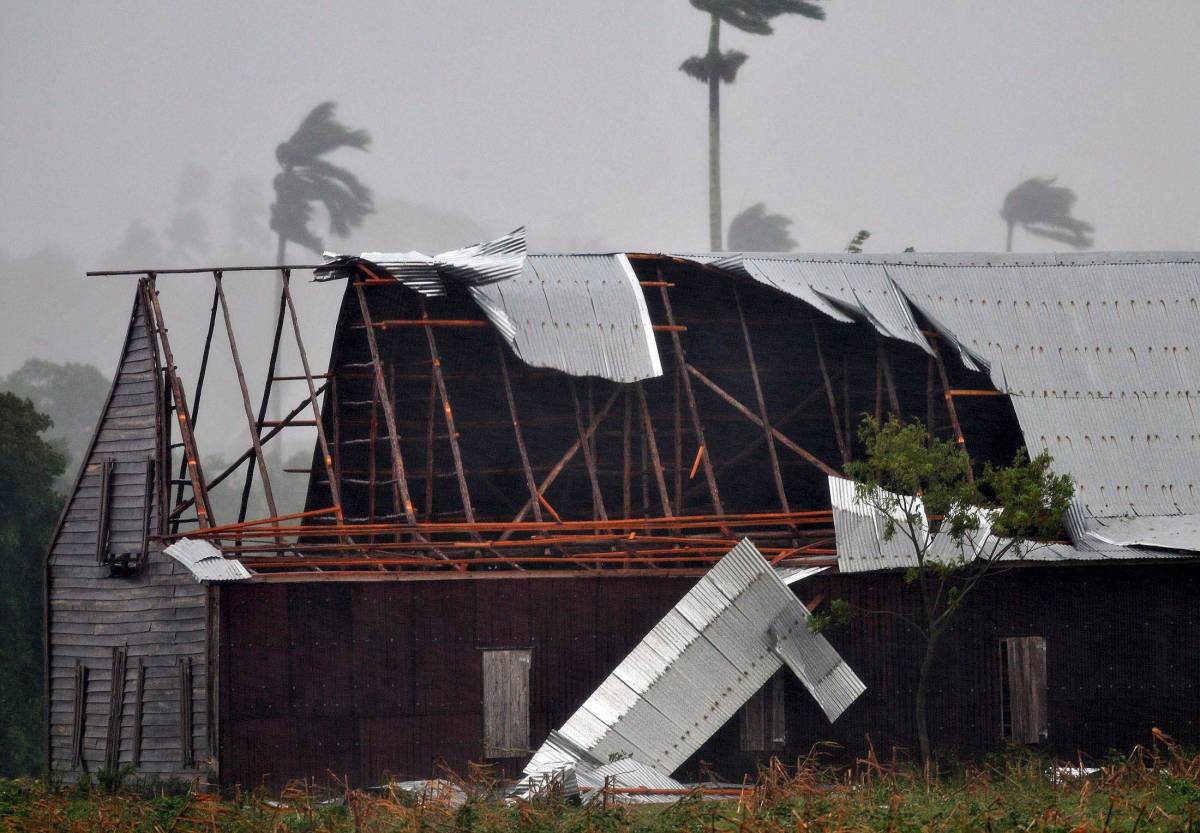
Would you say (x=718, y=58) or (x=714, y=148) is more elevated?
(x=718, y=58)

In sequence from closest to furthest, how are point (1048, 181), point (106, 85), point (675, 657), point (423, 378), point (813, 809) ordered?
point (813, 809) < point (675, 657) < point (423, 378) < point (1048, 181) < point (106, 85)

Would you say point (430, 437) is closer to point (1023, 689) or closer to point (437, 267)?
point (437, 267)

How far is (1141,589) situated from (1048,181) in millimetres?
107159

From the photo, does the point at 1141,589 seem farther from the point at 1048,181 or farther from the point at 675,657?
the point at 1048,181

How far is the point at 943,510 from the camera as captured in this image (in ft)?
80.2

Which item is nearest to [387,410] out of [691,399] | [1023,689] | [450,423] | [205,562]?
[450,423]

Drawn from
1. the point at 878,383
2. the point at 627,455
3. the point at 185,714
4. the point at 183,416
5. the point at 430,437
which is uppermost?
the point at 878,383

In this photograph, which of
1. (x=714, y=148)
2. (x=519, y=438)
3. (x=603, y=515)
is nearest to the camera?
(x=603, y=515)

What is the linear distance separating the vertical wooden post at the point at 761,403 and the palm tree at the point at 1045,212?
3902 inches

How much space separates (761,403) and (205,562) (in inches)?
421

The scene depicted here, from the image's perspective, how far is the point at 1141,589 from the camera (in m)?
26.9

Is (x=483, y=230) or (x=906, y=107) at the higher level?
(x=906, y=107)

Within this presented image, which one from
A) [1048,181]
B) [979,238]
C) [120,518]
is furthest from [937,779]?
[979,238]

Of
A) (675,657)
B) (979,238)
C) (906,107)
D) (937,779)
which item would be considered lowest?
(937,779)
